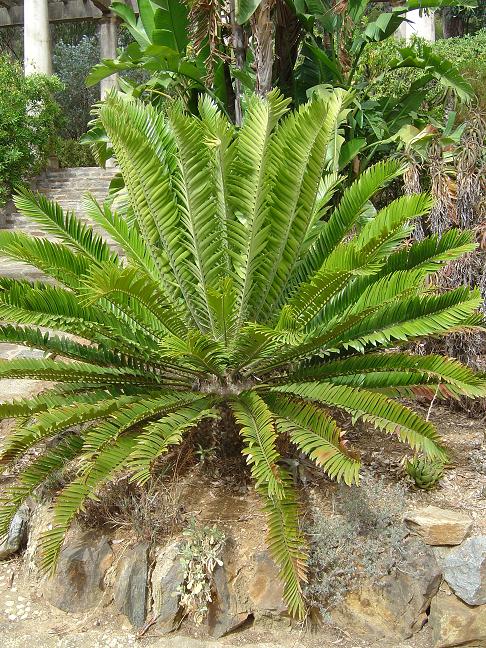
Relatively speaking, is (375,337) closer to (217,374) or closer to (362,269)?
(362,269)

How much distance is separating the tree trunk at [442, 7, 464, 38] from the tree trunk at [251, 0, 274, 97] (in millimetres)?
13168

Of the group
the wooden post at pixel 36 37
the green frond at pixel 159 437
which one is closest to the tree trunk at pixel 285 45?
the green frond at pixel 159 437

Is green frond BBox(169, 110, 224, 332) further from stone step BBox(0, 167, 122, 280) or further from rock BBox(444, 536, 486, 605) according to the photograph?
stone step BBox(0, 167, 122, 280)

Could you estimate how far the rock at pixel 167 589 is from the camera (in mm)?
2824

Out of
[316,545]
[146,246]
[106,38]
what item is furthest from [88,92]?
[316,545]

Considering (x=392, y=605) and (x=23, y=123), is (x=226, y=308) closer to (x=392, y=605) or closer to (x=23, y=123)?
(x=392, y=605)

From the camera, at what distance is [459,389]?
297cm

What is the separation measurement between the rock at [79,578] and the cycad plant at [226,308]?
0.73 feet

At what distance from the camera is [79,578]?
9.80ft

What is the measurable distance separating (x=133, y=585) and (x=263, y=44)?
316cm

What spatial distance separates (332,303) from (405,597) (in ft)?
4.59

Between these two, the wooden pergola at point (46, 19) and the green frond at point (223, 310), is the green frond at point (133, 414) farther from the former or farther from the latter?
the wooden pergola at point (46, 19)

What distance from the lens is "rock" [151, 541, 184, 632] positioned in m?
2.82

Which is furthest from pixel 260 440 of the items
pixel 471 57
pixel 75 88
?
pixel 75 88
